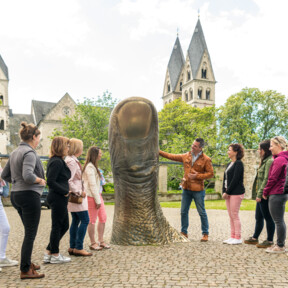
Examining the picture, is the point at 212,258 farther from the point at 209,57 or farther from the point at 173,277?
the point at 209,57

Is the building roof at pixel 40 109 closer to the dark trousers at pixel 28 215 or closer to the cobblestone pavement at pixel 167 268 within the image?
the cobblestone pavement at pixel 167 268

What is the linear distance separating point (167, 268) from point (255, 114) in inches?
1537

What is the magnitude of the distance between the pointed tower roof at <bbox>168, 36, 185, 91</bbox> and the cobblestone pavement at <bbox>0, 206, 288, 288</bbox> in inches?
2809

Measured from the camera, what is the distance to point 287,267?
4395 mm

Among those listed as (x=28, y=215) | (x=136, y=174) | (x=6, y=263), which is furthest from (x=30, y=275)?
(x=136, y=174)

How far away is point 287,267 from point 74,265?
275 cm

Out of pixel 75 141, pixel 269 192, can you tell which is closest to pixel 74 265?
pixel 75 141

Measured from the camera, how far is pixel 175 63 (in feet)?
253

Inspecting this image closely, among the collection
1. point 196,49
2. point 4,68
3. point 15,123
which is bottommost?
point 15,123

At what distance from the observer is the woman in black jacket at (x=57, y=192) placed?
448cm

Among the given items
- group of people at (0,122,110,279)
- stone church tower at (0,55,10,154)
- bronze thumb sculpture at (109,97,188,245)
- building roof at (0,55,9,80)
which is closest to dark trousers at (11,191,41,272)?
group of people at (0,122,110,279)

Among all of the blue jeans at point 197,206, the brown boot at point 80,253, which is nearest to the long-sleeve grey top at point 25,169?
the brown boot at point 80,253

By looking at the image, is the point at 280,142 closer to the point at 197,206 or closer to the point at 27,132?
the point at 197,206

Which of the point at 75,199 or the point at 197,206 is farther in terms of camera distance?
the point at 197,206
